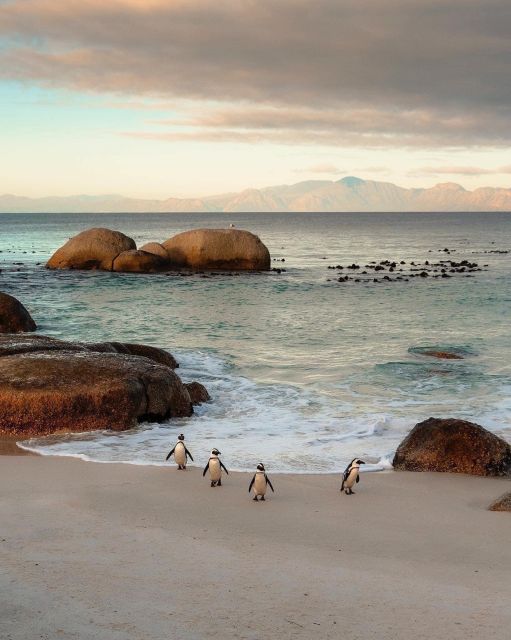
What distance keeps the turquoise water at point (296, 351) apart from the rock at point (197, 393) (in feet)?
0.85

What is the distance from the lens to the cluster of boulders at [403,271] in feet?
158

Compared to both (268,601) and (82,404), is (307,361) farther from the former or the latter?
(268,601)

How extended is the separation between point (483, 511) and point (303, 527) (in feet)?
7.96

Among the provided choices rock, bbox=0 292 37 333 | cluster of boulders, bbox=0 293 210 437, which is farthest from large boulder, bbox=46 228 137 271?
cluster of boulders, bbox=0 293 210 437

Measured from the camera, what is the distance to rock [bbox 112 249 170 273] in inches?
1870

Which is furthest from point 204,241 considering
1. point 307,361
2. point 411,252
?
point 411,252

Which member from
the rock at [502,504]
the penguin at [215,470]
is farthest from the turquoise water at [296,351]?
the rock at [502,504]

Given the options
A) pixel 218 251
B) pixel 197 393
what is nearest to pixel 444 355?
pixel 197 393

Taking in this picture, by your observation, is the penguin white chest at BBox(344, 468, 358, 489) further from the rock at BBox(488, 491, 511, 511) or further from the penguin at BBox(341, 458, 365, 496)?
the rock at BBox(488, 491, 511, 511)

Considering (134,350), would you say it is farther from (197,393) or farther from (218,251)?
(218,251)

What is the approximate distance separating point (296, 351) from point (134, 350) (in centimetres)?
643

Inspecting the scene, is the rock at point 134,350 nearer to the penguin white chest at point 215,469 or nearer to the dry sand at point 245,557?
the dry sand at point 245,557

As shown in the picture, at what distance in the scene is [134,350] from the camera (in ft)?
60.5

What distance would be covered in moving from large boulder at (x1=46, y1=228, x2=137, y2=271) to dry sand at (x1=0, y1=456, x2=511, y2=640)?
3789cm
